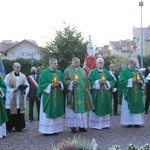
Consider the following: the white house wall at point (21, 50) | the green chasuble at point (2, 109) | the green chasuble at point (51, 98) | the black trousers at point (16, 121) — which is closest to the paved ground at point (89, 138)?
the black trousers at point (16, 121)

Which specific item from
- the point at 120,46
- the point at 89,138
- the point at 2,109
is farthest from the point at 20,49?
the point at 89,138

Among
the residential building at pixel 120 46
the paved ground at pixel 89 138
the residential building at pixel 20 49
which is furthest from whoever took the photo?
the residential building at pixel 120 46

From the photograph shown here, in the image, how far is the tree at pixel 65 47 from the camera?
73.4 ft

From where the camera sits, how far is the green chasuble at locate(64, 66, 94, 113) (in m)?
9.59

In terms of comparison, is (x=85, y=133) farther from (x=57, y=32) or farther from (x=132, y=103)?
(x=57, y=32)

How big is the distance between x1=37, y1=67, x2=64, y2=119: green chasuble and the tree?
12655 mm

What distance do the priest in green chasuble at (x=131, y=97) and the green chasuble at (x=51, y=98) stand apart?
209 centimetres

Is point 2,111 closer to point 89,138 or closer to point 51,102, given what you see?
point 51,102

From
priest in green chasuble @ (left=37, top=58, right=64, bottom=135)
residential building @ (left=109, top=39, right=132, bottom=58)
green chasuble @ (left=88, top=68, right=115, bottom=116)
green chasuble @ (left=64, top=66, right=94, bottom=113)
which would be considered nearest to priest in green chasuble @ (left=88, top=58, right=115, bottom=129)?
green chasuble @ (left=88, top=68, right=115, bottom=116)

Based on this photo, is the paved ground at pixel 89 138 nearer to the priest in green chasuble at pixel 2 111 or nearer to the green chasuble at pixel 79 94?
the priest in green chasuble at pixel 2 111

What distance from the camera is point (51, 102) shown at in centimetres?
938

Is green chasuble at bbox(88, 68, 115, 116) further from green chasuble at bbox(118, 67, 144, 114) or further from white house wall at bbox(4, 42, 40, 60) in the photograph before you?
white house wall at bbox(4, 42, 40, 60)

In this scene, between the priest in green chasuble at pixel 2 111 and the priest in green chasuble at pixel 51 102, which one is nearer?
the priest in green chasuble at pixel 2 111

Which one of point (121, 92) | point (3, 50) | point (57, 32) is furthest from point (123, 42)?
point (121, 92)
